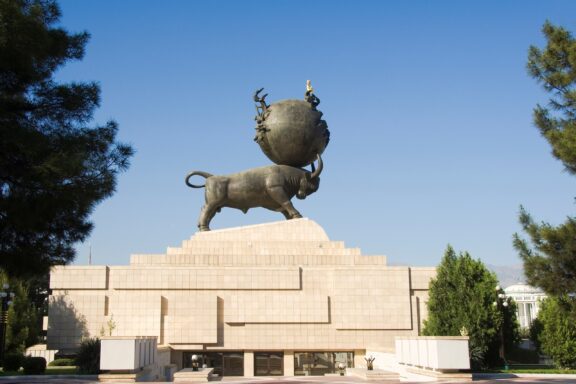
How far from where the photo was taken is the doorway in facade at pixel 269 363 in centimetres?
2769

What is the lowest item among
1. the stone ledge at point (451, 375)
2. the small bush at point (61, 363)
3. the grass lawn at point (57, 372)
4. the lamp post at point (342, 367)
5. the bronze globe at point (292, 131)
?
the lamp post at point (342, 367)

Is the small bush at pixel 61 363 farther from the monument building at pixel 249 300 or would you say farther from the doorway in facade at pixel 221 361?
the doorway in facade at pixel 221 361

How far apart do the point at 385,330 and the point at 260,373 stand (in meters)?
5.71

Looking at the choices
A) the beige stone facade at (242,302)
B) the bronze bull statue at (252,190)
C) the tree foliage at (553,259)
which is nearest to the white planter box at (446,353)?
the tree foliage at (553,259)

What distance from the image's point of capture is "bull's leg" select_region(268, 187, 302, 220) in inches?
1169

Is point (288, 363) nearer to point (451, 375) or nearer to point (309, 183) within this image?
point (309, 183)

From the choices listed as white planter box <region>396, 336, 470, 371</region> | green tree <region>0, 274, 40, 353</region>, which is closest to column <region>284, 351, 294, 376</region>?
white planter box <region>396, 336, 470, 371</region>

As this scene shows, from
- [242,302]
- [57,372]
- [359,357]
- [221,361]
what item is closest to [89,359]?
[57,372]

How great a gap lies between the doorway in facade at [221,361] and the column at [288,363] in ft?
6.06

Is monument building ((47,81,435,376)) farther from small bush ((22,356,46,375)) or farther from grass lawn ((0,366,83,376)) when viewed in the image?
small bush ((22,356,46,375))

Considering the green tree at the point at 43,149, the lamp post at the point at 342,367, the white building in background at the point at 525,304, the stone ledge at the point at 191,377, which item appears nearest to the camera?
the green tree at the point at 43,149

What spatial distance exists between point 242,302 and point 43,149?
672 inches

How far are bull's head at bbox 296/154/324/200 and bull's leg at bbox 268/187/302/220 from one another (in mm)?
766

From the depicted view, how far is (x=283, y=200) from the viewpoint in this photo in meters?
29.8
